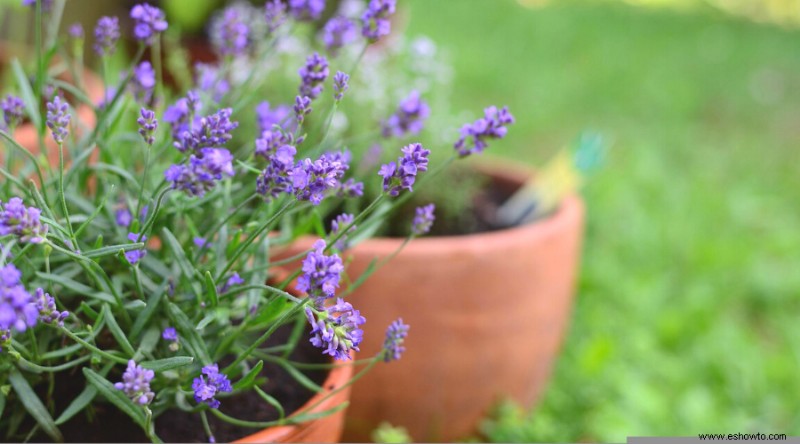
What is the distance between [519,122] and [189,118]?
2.56 metres

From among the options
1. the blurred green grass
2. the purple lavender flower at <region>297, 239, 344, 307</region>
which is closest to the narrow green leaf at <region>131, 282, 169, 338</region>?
the purple lavender flower at <region>297, 239, 344, 307</region>

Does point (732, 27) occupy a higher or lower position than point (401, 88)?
higher

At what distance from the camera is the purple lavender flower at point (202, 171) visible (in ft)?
2.35

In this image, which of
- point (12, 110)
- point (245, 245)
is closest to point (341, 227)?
point (245, 245)

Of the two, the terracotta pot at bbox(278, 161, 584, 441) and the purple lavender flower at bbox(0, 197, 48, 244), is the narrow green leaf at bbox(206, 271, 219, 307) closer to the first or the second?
the purple lavender flower at bbox(0, 197, 48, 244)

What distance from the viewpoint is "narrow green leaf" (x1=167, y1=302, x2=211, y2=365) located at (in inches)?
32.3

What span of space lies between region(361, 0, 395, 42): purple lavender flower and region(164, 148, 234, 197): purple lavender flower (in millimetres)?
252

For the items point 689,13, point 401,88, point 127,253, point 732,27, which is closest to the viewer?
point 127,253

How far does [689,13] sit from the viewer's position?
20.1 ft

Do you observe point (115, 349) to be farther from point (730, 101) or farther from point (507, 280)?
point (730, 101)

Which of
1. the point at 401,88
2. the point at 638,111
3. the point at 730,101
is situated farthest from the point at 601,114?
the point at 401,88

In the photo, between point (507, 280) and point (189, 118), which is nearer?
→ point (189, 118)

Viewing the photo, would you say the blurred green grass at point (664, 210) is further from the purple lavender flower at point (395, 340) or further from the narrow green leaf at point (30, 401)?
the narrow green leaf at point (30, 401)

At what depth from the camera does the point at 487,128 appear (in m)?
0.88
